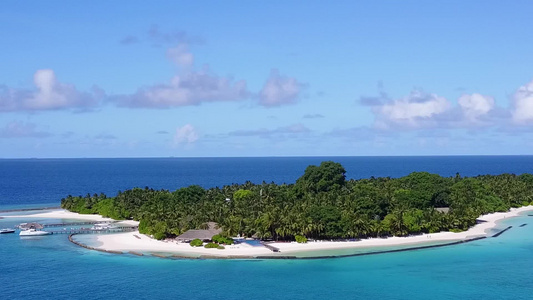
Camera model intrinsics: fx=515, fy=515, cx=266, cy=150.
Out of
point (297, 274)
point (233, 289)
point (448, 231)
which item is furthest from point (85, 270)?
point (448, 231)

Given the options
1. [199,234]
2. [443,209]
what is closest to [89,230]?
[199,234]

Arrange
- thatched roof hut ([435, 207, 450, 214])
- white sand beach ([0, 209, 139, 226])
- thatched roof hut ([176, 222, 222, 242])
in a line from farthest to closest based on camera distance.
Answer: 1. white sand beach ([0, 209, 139, 226])
2. thatched roof hut ([435, 207, 450, 214])
3. thatched roof hut ([176, 222, 222, 242])

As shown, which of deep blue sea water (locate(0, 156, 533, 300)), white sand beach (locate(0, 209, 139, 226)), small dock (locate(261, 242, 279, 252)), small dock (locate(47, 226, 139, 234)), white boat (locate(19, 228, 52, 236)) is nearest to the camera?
deep blue sea water (locate(0, 156, 533, 300))

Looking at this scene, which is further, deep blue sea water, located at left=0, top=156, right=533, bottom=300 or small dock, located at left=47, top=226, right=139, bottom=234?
small dock, located at left=47, top=226, right=139, bottom=234

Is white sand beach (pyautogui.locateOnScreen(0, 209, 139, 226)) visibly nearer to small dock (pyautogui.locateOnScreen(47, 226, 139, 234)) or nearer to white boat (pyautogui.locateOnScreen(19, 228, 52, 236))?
small dock (pyautogui.locateOnScreen(47, 226, 139, 234))

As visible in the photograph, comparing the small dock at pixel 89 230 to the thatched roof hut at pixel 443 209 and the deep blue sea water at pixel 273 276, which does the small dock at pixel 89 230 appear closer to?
the deep blue sea water at pixel 273 276

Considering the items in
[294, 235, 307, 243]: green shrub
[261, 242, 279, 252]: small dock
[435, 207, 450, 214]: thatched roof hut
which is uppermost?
[435, 207, 450, 214]: thatched roof hut

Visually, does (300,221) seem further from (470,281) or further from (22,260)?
(22,260)

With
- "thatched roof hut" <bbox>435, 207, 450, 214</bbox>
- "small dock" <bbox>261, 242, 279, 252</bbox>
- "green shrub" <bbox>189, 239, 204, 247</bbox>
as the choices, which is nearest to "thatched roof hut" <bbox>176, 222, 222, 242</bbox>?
"green shrub" <bbox>189, 239, 204, 247</bbox>

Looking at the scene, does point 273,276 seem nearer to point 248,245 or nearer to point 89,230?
point 248,245

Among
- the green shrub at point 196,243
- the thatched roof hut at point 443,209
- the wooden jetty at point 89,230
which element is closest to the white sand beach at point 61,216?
the wooden jetty at point 89,230
